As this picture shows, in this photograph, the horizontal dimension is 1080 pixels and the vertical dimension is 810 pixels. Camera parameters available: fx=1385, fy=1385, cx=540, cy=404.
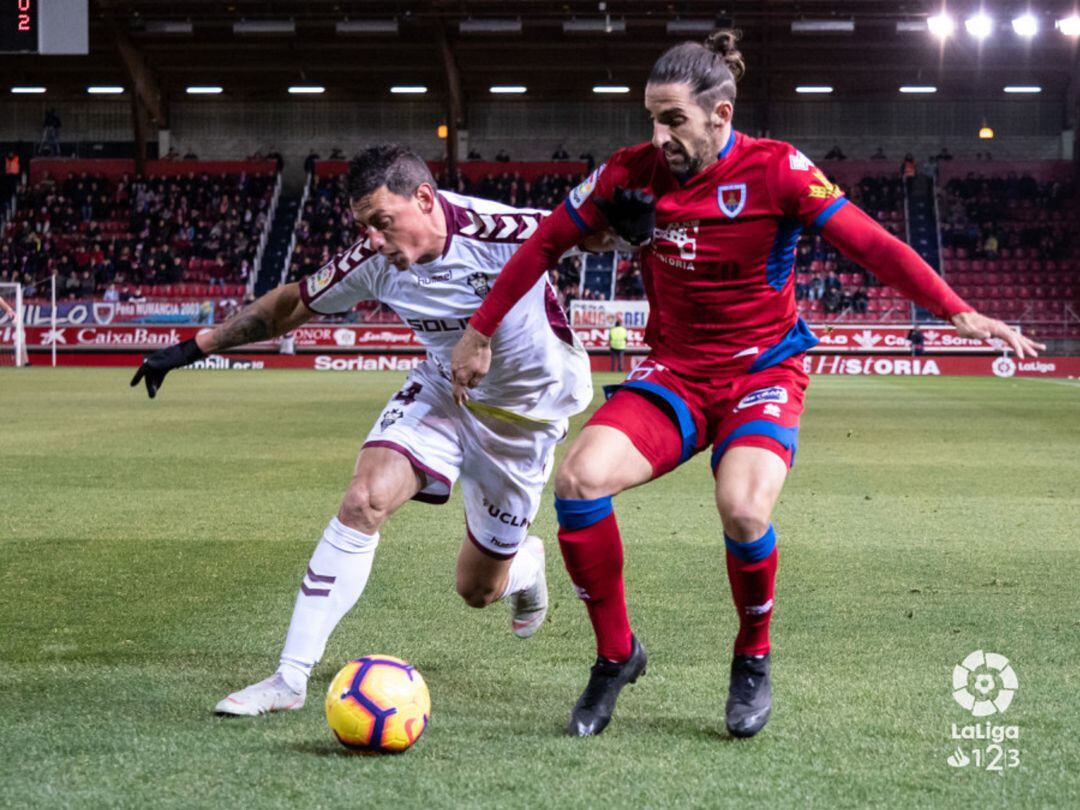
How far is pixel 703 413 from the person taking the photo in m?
4.65

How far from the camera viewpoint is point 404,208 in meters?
5.04

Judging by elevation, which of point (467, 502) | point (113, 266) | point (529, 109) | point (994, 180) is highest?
point (529, 109)

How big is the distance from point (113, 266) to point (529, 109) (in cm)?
1570

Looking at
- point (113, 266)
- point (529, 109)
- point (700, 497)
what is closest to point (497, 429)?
point (700, 497)

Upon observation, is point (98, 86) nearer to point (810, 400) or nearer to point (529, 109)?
point (529, 109)

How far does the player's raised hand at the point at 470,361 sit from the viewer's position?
4.63 meters

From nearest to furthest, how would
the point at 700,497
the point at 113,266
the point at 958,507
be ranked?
the point at 958,507 < the point at 700,497 < the point at 113,266

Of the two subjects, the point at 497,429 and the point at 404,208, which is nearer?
the point at 404,208

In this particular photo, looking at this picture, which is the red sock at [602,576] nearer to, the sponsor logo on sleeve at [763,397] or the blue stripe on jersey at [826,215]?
the sponsor logo on sleeve at [763,397]

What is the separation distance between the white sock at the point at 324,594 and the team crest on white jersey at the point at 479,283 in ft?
3.40

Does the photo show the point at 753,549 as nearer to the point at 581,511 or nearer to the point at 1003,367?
the point at 581,511

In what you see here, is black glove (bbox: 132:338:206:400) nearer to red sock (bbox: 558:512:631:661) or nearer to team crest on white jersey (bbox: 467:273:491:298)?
team crest on white jersey (bbox: 467:273:491:298)

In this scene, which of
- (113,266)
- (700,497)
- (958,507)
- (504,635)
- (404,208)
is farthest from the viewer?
(113,266)

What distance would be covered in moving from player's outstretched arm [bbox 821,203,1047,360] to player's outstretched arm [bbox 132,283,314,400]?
2065mm
